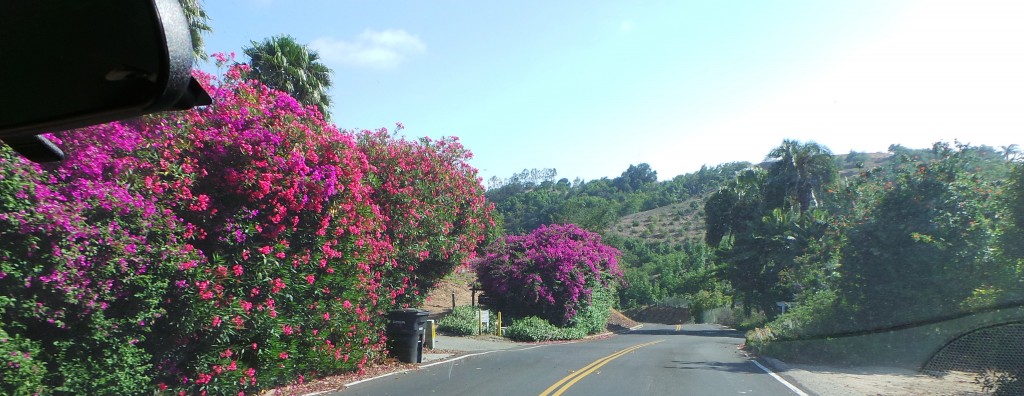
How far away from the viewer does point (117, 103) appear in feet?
8.98

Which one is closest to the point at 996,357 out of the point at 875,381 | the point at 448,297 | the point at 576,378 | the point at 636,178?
the point at 875,381

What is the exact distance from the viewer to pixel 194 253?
865 cm

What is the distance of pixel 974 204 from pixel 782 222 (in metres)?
22.3

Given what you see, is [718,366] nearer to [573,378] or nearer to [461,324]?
[573,378]

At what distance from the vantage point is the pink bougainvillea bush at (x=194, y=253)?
22.6 ft

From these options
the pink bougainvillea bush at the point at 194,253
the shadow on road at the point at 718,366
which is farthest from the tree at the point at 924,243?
the pink bougainvillea bush at the point at 194,253

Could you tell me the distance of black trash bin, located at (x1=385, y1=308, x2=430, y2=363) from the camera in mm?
15984

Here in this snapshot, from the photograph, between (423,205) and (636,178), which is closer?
(423,205)

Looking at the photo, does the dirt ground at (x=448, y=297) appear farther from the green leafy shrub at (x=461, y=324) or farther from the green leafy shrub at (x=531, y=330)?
the green leafy shrub at (x=461, y=324)

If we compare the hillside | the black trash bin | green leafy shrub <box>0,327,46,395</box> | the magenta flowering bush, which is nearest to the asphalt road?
the black trash bin

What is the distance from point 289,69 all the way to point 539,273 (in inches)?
637

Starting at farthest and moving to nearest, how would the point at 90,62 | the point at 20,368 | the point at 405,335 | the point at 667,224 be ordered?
1. the point at 667,224
2. the point at 405,335
3. the point at 20,368
4. the point at 90,62

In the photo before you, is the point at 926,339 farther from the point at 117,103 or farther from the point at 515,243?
the point at 515,243

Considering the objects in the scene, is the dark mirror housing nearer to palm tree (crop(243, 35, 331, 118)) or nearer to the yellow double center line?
the yellow double center line
